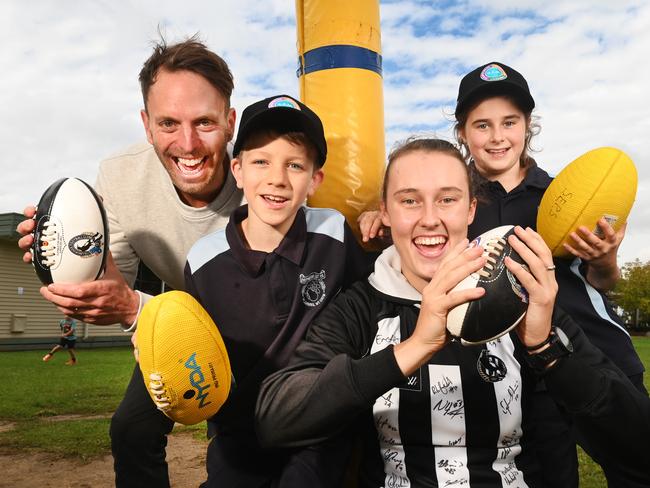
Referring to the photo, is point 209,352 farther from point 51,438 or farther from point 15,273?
point 15,273

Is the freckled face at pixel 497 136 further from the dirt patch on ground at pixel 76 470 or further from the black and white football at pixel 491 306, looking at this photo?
the dirt patch on ground at pixel 76 470

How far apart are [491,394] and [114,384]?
9.04 m

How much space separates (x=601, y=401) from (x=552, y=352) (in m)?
0.25

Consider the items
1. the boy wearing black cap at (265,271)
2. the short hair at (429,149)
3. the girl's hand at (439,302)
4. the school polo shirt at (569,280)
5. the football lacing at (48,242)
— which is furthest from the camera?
the school polo shirt at (569,280)

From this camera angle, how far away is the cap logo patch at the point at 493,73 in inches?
127

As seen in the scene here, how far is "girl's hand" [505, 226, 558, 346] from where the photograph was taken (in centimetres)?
178

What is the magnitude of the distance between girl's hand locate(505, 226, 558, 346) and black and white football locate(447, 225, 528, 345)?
0.03 m

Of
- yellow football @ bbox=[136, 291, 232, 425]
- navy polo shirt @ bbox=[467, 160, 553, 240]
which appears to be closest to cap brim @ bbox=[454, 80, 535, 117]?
navy polo shirt @ bbox=[467, 160, 553, 240]

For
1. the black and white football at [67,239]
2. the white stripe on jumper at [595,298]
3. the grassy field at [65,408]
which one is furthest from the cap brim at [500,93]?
the grassy field at [65,408]

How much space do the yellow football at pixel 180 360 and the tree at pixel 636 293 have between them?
5807 cm

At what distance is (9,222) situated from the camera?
18047mm

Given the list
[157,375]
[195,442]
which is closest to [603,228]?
[157,375]

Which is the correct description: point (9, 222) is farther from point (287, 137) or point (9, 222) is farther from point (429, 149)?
point (429, 149)

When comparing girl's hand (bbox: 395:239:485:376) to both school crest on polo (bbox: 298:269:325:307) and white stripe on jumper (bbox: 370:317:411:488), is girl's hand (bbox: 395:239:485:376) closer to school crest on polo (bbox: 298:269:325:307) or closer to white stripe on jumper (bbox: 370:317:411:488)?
white stripe on jumper (bbox: 370:317:411:488)
